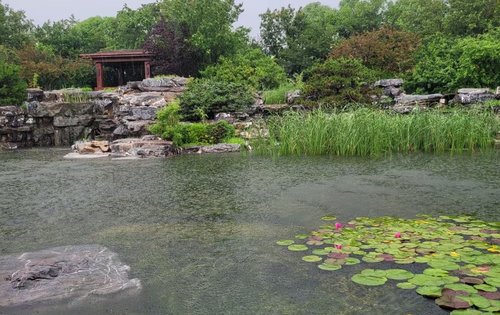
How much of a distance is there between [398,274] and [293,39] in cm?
1994

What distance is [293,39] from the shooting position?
21547 millimetres

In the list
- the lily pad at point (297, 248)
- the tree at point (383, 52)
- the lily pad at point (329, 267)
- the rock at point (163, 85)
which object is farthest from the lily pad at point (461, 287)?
the tree at point (383, 52)

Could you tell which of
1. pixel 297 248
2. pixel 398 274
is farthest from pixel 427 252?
pixel 297 248

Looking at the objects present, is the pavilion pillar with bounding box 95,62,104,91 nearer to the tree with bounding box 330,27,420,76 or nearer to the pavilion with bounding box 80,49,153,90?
the pavilion with bounding box 80,49,153,90

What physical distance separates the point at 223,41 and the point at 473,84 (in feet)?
27.8

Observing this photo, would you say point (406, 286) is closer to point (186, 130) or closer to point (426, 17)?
point (186, 130)

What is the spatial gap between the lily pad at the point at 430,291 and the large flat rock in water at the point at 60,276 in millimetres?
1535

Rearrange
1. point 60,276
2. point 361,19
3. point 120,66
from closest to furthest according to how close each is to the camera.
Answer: point 60,276
point 120,66
point 361,19

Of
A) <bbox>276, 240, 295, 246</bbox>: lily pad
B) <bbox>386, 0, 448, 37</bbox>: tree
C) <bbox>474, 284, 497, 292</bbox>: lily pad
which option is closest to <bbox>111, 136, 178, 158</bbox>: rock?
<bbox>276, 240, 295, 246</bbox>: lily pad

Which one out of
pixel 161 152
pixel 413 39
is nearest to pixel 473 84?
pixel 413 39

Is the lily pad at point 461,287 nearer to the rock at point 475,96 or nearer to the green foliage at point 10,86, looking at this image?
the rock at point 475,96

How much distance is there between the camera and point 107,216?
13.9ft

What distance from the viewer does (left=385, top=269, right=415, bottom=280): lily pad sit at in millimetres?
2586

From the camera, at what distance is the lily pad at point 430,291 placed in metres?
2.35
